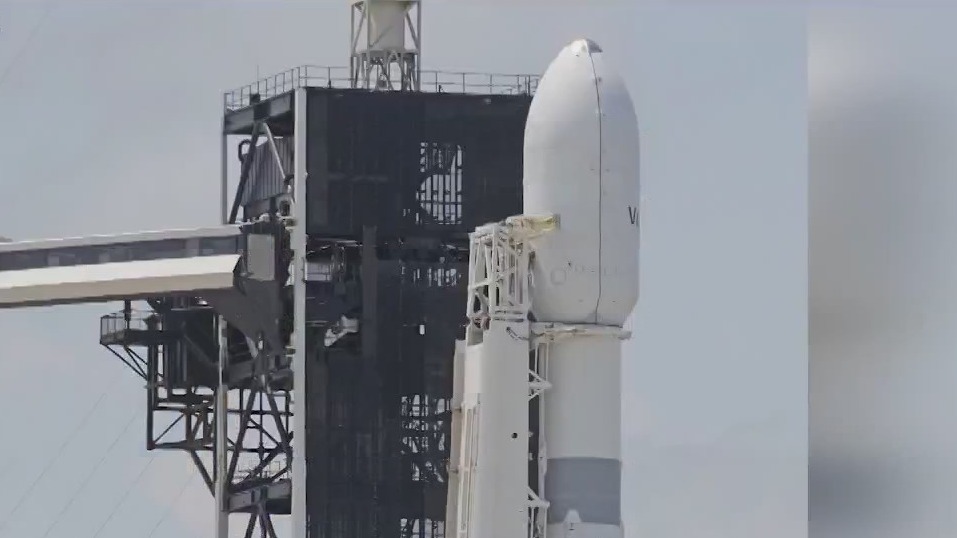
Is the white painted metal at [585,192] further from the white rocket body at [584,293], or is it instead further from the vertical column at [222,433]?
the vertical column at [222,433]

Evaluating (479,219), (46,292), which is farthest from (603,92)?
(46,292)

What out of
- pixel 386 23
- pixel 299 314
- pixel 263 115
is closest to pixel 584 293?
pixel 299 314

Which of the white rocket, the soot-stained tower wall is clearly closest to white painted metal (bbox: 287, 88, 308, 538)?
the soot-stained tower wall

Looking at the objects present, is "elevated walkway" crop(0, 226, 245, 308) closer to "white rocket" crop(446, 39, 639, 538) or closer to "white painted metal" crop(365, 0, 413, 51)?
"white painted metal" crop(365, 0, 413, 51)

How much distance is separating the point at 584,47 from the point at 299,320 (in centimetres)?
2400

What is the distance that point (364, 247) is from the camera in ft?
393

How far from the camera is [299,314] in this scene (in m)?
119

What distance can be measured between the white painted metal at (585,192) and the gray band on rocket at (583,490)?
4047mm

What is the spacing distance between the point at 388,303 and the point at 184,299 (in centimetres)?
1274

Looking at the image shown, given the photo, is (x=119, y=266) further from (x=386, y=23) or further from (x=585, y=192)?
(x=585, y=192)

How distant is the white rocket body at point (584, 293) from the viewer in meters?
95.6

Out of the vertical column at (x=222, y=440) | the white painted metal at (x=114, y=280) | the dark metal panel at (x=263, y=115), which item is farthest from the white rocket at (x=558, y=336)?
the vertical column at (x=222, y=440)

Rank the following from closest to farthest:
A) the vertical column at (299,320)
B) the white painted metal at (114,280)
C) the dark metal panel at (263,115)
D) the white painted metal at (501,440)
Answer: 1. the white painted metal at (501,440)
2. the white painted metal at (114,280)
3. the vertical column at (299,320)
4. the dark metal panel at (263,115)

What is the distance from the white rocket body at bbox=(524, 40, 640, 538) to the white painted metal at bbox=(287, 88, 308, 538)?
76.6 ft
